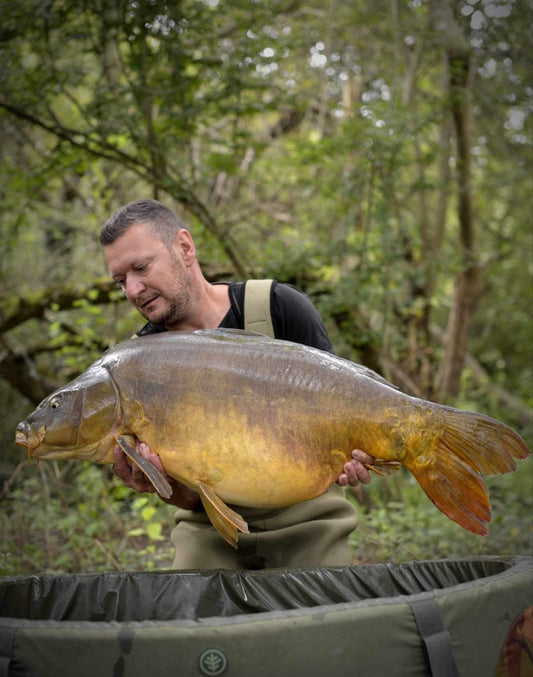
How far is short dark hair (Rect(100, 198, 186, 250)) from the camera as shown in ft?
6.91

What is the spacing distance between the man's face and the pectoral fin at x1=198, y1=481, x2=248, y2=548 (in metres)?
0.70

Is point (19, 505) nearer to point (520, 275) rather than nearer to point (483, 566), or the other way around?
point (483, 566)

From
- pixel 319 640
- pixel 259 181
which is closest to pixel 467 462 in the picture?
pixel 319 640

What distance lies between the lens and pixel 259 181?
5676 mm

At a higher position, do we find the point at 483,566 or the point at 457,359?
the point at 483,566

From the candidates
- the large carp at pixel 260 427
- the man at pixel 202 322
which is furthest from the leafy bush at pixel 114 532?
the large carp at pixel 260 427

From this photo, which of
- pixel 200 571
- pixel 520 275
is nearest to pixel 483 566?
pixel 200 571

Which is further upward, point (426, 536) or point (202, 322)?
point (202, 322)

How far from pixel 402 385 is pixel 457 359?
1.06 metres

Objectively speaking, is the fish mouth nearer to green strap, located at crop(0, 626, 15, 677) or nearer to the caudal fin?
green strap, located at crop(0, 626, 15, 677)

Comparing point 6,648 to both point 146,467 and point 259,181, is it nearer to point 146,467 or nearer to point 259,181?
point 146,467

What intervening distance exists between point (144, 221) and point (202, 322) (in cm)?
39

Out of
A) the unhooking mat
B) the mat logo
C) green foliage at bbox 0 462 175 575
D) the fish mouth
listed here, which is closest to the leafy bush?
green foliage at bbox 0 462 175 575

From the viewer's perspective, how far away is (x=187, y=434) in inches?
66.2
